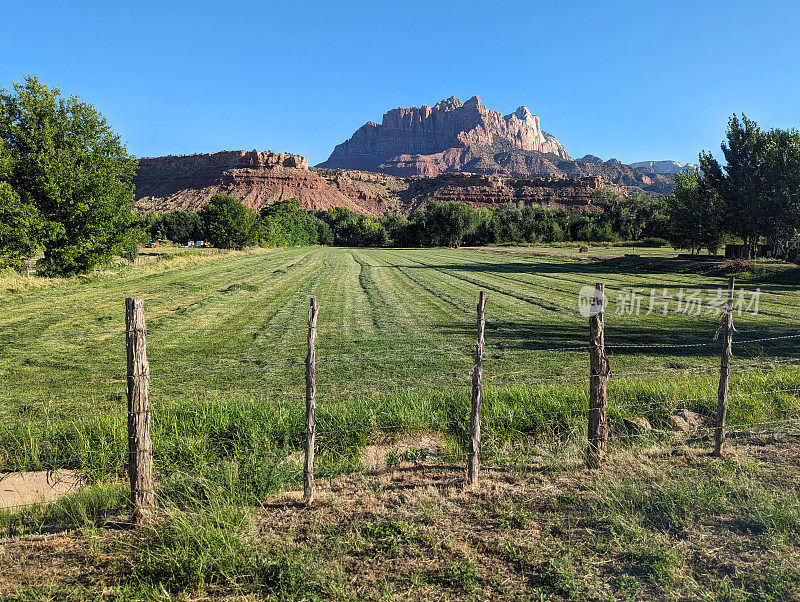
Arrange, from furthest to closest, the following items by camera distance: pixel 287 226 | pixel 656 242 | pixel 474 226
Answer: pixel 287 226 < pixel 474 226 < pixel 656 242

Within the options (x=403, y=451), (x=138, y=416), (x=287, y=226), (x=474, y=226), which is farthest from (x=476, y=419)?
(x=287, y=226)

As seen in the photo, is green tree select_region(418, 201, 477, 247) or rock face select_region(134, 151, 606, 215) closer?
green tree select_region(418, 201, 477, 247)

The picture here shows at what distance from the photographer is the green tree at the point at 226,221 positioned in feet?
214

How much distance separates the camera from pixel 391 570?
3768mm

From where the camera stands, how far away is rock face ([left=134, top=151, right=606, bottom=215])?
6427 inches

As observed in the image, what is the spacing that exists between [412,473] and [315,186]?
191m

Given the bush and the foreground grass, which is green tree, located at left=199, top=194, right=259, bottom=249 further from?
the bush

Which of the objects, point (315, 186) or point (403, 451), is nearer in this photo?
point (403, 451)

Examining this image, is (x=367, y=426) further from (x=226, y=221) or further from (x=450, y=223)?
(x=450, y=223)

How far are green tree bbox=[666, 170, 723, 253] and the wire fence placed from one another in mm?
36620

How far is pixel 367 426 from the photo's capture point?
20.7 ft

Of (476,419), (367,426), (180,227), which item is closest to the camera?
(476,419)

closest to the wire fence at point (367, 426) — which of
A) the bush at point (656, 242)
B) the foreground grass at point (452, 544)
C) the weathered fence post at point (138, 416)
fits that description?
the weathered fence post at point (138, 416)

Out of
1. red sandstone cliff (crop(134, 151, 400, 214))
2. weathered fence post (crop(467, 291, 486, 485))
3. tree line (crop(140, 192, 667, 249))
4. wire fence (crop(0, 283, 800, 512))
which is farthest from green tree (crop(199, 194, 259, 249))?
red sandstone cliff (crop(134, 151, 400, 214))
